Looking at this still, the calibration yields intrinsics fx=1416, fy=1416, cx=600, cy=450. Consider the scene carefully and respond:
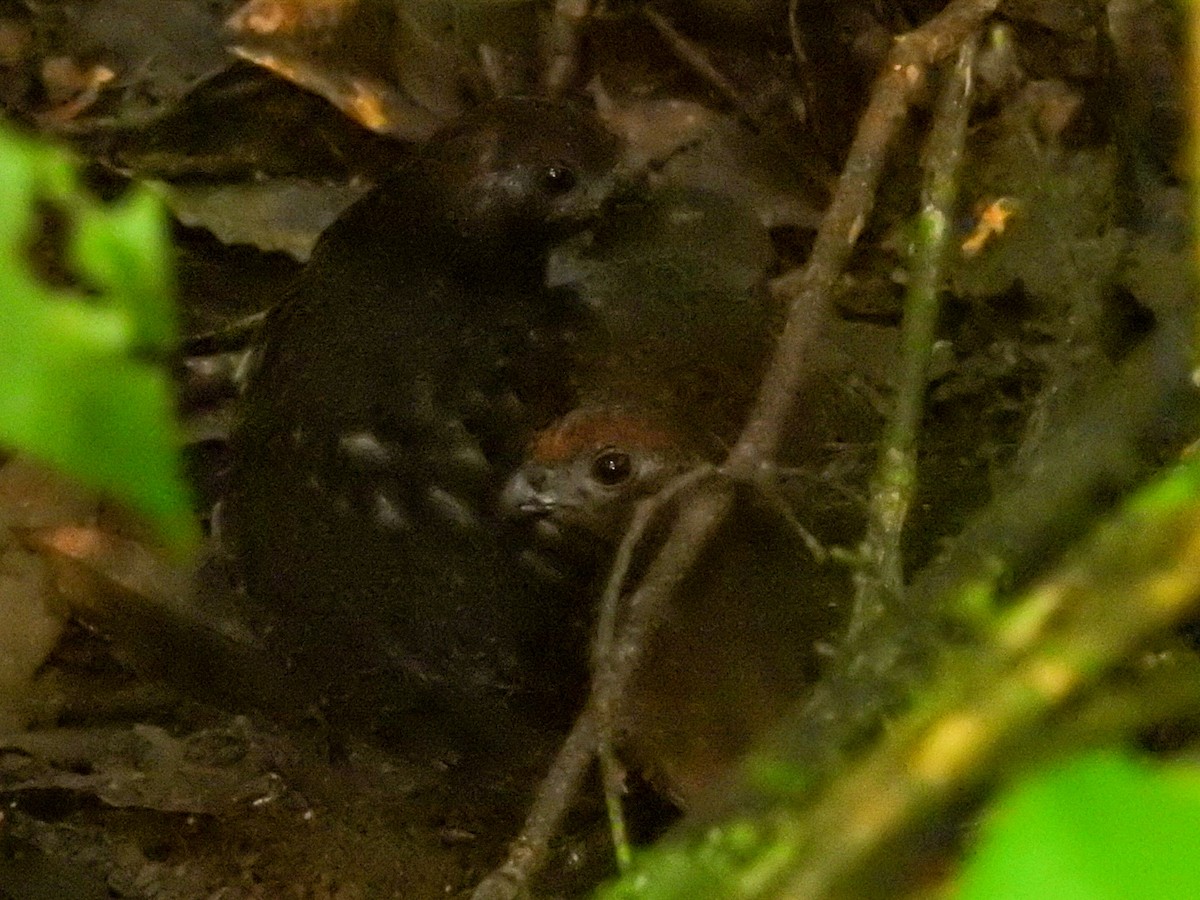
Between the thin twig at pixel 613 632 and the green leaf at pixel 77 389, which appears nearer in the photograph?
the green leaf at pixel 77 389

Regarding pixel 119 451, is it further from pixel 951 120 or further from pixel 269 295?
pixel 269 295

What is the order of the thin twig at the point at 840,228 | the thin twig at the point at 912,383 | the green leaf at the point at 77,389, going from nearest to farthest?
the green leaf at the point at 77,389 → the thin twig at the point at 912,383 → the thin twig at the point at 840,228

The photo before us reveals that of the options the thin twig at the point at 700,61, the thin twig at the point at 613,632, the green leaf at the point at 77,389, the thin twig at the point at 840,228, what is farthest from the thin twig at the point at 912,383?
the green leaf at the point at 77,389

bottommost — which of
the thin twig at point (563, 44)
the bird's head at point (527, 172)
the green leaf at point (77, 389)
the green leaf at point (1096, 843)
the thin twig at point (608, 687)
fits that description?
the thin twig at point (608, 687)

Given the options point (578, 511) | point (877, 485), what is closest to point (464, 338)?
point (578, 511)

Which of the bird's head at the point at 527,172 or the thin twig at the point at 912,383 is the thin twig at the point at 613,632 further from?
the bird's head at the point at 527,172

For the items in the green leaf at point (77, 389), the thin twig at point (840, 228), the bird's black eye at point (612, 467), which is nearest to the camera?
the green leaf at point (77, 389)

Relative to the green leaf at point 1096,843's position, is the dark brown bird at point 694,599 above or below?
below
